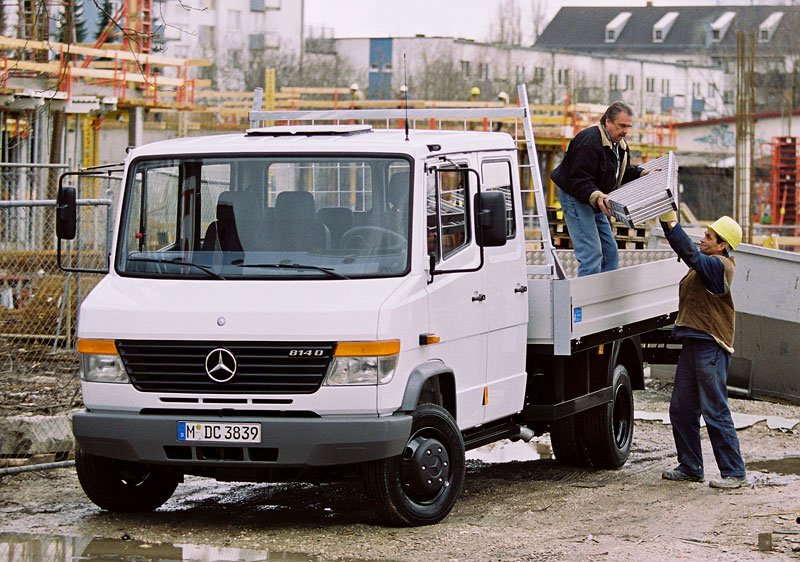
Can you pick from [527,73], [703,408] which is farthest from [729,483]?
[527,73]

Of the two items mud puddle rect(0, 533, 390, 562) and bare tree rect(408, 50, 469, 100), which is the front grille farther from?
bare tree rect(408, 50, 469, 100)

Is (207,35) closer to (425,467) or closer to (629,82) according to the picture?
(629,82)

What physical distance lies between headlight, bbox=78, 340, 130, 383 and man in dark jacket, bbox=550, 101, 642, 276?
389 cm

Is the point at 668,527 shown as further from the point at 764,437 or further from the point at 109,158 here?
the point at 109,158

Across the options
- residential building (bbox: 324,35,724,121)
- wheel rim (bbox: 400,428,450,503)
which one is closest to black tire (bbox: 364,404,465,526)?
wheel rim (bbox: 400,428,450,503)

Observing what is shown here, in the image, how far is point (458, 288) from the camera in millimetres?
8812

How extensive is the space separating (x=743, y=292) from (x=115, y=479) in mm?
8836

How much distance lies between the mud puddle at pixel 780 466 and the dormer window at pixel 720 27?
116618mm

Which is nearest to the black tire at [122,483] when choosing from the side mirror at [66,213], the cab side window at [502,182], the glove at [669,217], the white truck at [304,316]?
the white truck at [304,316]

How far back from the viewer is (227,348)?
812 centimetres

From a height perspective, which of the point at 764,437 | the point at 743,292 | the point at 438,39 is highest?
the point at 438,39

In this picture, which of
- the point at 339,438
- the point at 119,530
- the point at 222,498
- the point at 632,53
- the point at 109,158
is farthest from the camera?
the point at 632,53

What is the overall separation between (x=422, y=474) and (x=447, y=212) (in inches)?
61.7

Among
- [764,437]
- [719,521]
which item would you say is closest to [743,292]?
[764,437]
